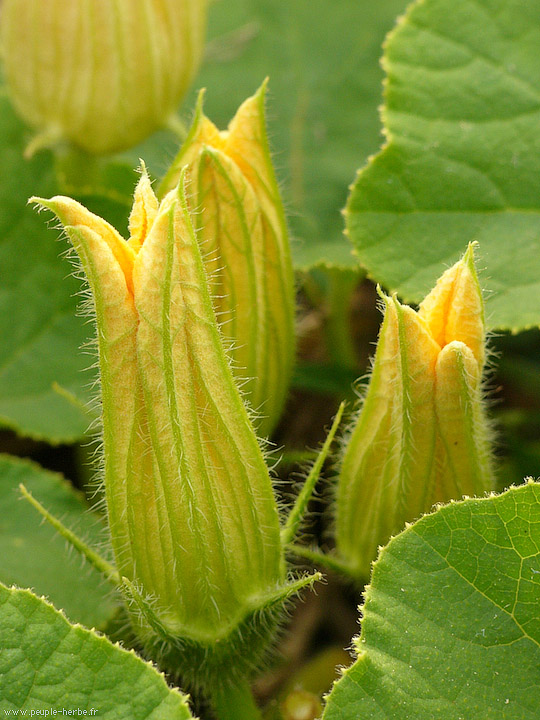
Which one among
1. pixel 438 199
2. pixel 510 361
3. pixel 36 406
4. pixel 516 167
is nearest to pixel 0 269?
pixel 36 406

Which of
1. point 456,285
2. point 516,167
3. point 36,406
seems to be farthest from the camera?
point 36,406

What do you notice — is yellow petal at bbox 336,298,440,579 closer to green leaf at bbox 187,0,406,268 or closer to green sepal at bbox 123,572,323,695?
green sepal at bbox 123,572,323,695

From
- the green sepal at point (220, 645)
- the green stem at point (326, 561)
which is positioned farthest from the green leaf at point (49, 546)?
the green stem at point (326, 561)

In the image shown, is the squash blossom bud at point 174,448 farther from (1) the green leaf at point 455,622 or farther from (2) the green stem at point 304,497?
(1) the green leaf at point 455,622

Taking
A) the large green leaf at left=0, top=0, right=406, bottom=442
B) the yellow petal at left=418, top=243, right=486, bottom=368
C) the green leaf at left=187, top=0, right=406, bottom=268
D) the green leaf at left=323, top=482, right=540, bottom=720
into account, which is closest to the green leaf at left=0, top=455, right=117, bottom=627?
the large green leaf at left=0, top=0, right=406, bottom=442

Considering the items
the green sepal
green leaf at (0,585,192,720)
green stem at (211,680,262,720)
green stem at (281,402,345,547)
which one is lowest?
green stem at (211,680,262,720)

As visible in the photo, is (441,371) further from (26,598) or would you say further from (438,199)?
(26,598)
